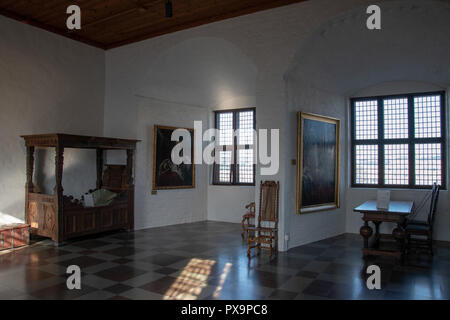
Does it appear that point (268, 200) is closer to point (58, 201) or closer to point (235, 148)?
point (235, 148)

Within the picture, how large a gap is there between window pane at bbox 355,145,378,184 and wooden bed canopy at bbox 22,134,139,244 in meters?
5.42

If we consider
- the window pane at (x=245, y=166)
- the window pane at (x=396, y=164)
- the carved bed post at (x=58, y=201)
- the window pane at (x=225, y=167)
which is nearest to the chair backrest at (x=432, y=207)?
the window pane at (x=396, y=164)

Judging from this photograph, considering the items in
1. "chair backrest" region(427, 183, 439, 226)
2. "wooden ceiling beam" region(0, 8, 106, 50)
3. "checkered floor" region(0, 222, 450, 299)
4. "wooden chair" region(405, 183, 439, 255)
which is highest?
"wooden ceiling beam" region(0, 8, 106, 50)

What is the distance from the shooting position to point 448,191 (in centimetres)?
814

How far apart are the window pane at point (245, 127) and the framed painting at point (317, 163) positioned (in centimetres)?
259

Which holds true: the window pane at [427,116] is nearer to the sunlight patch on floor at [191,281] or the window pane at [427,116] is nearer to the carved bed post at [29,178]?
the sunlight patch on floor at [191,281]

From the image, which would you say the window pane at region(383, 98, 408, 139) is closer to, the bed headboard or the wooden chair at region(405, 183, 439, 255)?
the wooden chair at region(405, 183, 439, 255)

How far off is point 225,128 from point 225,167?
3.72ft

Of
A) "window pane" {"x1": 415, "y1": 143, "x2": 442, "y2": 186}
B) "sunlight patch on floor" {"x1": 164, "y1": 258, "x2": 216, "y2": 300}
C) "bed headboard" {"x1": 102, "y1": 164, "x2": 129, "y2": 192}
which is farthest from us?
"bed headboard" {"x1": 102, "y1": 164, "x2": 129, "y2": 192}

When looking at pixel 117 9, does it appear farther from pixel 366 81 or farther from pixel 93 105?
pixel 366 81

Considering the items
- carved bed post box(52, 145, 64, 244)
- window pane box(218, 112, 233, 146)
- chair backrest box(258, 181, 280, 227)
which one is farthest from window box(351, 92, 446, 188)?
carved bed post box(52, 145, 64, 244)

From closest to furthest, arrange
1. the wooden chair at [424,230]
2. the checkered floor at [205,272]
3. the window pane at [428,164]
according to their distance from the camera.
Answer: the checkered floor at [205,272], the wooden chair at [424,230], the window pane at [428,164]

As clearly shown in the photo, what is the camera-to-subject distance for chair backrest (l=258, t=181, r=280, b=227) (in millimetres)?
6926

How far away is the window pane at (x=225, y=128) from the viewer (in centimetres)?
1082
